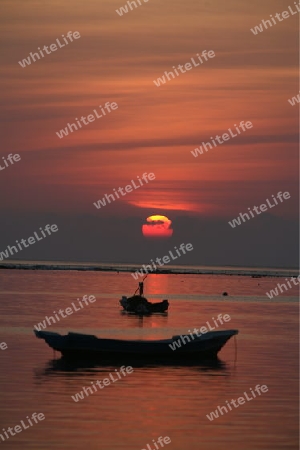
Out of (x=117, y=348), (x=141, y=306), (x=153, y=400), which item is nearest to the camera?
(x=153, y=400)

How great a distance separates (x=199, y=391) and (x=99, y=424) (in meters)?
7.02

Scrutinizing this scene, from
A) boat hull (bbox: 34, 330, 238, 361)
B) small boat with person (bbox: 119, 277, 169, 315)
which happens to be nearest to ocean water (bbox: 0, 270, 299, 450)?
boat hull (bbox: 34, 330, 238, 361)

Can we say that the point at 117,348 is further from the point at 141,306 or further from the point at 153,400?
the point at 141,306

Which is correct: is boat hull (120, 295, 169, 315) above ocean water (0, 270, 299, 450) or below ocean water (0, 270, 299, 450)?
above

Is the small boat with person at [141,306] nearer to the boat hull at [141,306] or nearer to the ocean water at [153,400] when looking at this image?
the boat hull at [141,306]

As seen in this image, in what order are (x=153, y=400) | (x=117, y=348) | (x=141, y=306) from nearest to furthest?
1. (x=153, y=400)
2. (x=117, y=348)
3. (x=141, y=306)

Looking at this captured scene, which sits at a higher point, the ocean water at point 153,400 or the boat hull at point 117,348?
the boat hull at point 117,348

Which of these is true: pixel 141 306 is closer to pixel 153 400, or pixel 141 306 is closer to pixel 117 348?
pixel 117 348

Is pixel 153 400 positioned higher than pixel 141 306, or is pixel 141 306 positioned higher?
pixel 141 306

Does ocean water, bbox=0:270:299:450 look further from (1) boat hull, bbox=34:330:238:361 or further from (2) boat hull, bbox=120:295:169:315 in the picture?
(2) boat hull, bbox=120:295:169:315

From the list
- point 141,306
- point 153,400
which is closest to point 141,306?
point 141,306

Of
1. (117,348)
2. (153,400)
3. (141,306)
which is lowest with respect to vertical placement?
(153,400)

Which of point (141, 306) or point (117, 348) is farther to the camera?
point (141, 306)

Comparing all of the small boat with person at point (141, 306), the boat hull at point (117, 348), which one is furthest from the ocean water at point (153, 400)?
the small boat with person at point (141, 306)
